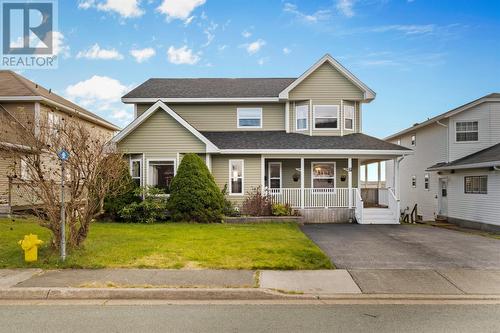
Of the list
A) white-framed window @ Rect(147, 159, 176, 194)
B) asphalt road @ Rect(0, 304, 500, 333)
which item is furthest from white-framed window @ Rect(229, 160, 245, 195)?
asphalt road @ Rect(0, 304, 500, 333)

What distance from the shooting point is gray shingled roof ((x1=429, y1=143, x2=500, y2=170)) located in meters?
17.4

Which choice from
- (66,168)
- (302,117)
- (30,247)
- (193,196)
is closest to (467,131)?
(302,117)

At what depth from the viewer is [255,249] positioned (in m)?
9.55

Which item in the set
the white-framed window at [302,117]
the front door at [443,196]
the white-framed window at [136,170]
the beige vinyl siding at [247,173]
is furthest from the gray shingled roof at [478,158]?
the white-framed window at [136,170]

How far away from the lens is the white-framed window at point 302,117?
A: 19609 mm

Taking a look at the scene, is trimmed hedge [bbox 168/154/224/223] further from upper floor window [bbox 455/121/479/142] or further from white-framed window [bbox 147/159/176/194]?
upper floor window [bbox 455/121/479/142]

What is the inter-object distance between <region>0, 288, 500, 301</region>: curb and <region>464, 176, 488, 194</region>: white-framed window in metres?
14.2

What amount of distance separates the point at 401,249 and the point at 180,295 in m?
6.89

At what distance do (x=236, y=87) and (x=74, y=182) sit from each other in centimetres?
1436

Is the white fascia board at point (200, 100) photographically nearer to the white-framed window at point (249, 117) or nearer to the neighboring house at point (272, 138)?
the neighboring house at point (272, 138)

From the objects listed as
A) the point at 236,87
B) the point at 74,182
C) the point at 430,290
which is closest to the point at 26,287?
the point at 74,182

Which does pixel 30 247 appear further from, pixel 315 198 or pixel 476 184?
pixel 476 184

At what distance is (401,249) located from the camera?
1023 cm

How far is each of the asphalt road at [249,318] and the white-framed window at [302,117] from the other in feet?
47.6
